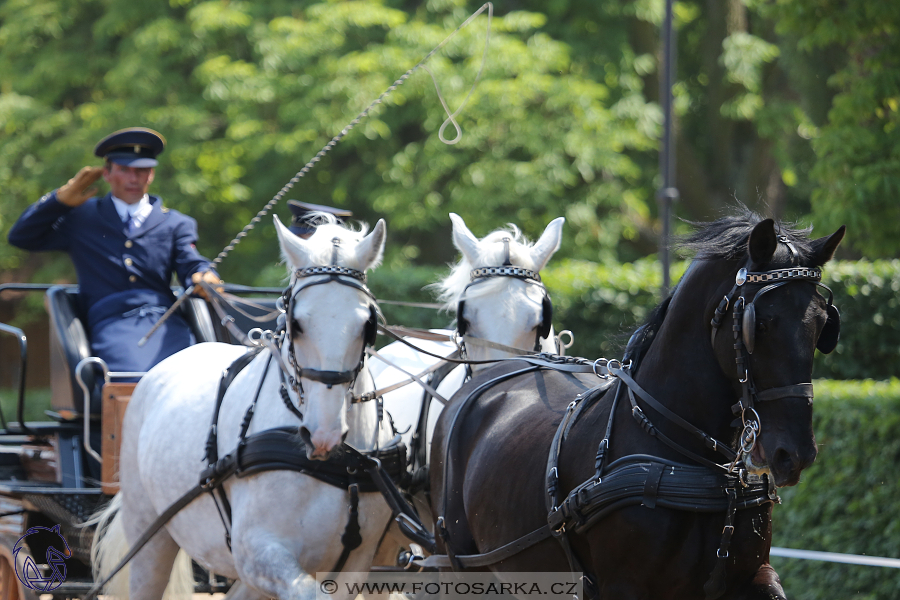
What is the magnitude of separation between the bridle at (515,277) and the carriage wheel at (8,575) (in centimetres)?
255

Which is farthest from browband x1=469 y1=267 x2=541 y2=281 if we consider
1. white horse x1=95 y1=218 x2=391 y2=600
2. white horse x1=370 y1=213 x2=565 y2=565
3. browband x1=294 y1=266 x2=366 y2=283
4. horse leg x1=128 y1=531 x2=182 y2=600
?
horse leg x1=128 y1=531 x2=182 y2=600

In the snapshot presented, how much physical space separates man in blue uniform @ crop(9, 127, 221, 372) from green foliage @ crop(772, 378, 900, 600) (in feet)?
13.5

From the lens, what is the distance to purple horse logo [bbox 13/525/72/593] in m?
4.51

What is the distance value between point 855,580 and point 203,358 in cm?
426

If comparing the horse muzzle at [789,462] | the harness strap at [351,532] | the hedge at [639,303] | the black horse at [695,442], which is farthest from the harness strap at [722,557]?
the hedge at [639,303]

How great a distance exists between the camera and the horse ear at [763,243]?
2.44 meters

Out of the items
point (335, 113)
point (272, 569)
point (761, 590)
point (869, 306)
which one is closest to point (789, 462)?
point (761, 590)

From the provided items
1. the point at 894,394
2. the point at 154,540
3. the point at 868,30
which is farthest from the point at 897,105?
the point at 154,540

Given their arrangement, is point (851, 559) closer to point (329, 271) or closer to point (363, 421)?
point (363, 421)

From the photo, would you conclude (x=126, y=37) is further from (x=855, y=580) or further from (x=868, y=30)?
(x=855, y=580)

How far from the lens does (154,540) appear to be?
4.17 metres

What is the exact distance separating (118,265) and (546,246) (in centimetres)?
238

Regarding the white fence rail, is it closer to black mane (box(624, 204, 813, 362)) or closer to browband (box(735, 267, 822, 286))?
black mane (box(624, 204, 813, 362))

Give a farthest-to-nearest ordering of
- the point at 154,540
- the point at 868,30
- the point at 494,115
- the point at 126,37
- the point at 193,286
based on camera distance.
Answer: the point at 126,37 → the point at 494,115 → the point at 868,30 → the point at 193,286 → the point at 154,540
